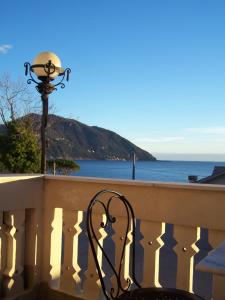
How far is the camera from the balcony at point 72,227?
2.08 metres

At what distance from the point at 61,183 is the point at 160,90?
2742 centimetres

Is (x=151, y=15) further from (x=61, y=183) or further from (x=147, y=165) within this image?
(x=147, y=165)

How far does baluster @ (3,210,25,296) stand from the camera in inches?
98.2

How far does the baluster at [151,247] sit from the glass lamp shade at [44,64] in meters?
3.82

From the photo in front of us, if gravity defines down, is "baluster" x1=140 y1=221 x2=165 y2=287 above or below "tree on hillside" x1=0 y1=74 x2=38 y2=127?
below

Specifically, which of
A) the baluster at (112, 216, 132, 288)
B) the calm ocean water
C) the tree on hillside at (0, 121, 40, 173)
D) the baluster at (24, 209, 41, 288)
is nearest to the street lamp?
the baluster at (24, 209, 41, 288)

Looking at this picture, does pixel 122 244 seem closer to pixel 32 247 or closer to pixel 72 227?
pixel 72 227

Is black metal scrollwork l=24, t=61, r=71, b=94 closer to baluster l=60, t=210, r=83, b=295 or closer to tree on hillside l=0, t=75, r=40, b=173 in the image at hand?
baluster l=60, t=210, r=83, b=295

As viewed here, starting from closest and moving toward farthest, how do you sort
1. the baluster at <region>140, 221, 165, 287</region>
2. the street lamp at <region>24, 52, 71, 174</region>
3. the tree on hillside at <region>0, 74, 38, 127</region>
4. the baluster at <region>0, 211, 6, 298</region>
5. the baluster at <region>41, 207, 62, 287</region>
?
the baluster at <region>140, 221, 165, 287</region>
the baluster at <region>0, 211, 6, 298</region>
the baluster at <region>41, 207, 62, 287</region>
the street lamp at <region>24, 52, 71, 174</region>
the tree on hillside at <region>0, 74, 38, 127</region>

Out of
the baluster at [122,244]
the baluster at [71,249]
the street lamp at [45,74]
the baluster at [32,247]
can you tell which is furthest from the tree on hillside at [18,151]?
the baluster at [122,244]

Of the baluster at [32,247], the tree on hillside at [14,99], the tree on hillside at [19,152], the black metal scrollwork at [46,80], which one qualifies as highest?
the tree on hillside at [14,99]

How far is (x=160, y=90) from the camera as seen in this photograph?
96.3ft

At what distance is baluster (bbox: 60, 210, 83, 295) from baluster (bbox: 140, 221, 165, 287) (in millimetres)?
471

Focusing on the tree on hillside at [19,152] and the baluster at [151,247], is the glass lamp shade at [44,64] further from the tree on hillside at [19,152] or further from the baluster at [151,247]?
the tree on hillside at [19,152]
